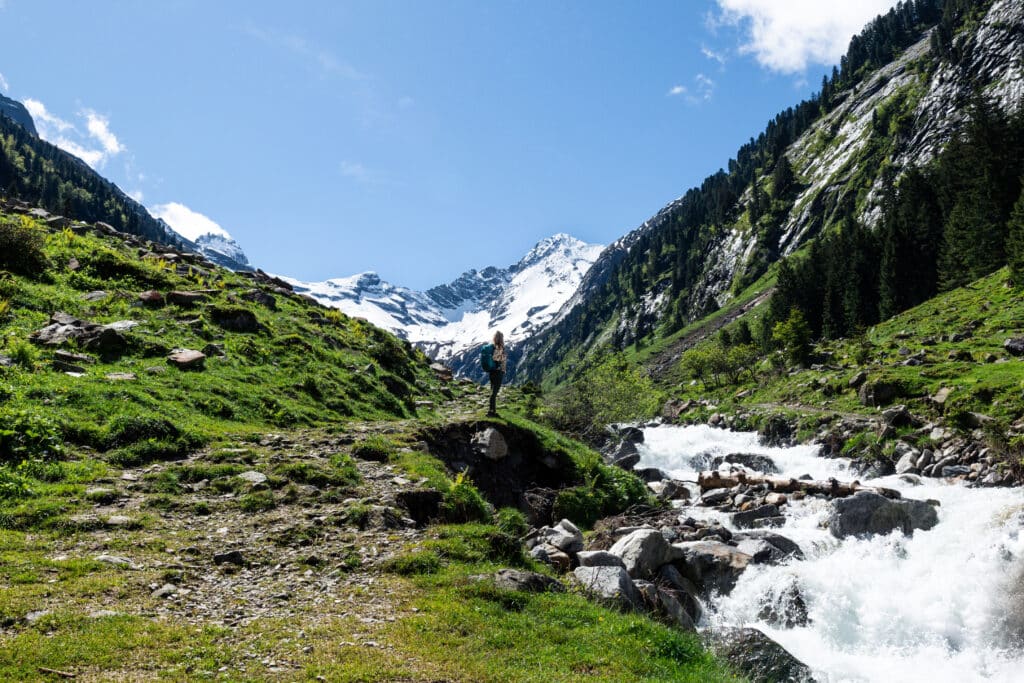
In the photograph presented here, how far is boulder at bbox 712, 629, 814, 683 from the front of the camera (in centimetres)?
1101

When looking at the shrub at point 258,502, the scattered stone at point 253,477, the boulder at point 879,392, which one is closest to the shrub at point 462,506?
the shrub at point 258,502

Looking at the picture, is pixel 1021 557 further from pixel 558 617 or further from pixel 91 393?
pixel 91 393

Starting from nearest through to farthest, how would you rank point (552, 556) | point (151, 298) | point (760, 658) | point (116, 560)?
point (116, 560), point (760, 658), point (552, 556), point (151, 298)

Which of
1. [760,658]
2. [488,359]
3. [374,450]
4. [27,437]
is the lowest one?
[760,658]

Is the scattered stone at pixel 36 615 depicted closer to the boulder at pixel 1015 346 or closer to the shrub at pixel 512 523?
the shrub at pixel 512 523

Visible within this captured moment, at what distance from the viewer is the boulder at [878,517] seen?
1730cm

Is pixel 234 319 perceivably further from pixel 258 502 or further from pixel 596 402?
pixel 596 402

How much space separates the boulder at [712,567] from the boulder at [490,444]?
750 cm

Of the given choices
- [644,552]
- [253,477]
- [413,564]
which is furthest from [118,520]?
[644,552]

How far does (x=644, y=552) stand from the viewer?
13844mm

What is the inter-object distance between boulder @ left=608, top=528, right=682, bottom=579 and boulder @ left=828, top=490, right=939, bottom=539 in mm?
7191

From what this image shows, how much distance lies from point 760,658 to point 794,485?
15889 mm

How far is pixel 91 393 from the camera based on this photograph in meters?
14.2

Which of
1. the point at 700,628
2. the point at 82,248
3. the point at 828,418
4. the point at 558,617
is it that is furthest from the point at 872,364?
the point at 82,248
